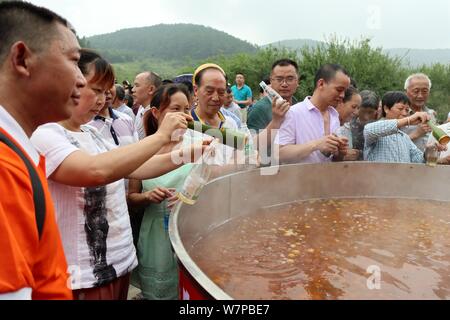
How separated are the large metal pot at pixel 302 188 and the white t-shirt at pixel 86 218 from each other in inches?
11.8

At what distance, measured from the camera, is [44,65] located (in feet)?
3.32

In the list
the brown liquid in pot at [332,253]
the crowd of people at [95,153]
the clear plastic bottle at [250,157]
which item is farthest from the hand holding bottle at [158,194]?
the clear plastic bottle at [250,157]

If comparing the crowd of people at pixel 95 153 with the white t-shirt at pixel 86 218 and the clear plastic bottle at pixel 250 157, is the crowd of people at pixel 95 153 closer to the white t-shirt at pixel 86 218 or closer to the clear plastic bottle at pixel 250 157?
the white t-shirt at pixel 86 218

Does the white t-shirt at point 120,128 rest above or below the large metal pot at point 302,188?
above

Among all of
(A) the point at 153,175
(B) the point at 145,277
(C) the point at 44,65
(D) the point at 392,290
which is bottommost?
(B) the point at 145,277

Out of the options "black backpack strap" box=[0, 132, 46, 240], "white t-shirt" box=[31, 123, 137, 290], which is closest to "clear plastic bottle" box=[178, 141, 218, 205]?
"white t-shirt" box=[31, 123, 137, 290]

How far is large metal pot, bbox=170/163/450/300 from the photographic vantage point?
221 cm

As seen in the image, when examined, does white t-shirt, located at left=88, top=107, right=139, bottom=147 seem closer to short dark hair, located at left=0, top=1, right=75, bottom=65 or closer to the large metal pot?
the large metal pot

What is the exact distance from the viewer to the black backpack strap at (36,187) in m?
0.85

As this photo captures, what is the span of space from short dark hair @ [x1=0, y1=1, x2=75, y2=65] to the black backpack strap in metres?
0.26
